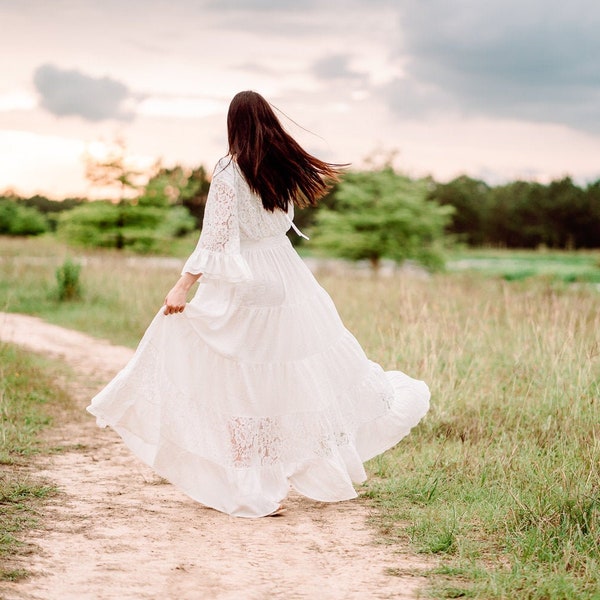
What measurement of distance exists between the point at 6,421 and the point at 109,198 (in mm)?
19503

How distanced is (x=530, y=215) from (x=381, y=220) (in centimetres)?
4290

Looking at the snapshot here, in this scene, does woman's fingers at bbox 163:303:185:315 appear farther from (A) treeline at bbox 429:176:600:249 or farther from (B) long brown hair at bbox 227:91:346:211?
(A) treeline at bbox 429:176:600:249

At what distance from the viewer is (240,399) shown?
4.42 metres

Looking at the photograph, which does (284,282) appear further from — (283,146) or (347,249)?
(347,249)

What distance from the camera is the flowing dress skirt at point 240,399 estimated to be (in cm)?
439

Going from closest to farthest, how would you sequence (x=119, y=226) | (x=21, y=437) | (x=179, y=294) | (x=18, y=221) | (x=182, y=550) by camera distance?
(x=182, y=550)
(x=179, y=294)
(x=21, y=437)
(x=119, y=226)
(x=18, y=221)

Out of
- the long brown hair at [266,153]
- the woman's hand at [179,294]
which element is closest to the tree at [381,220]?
the long brown hair at [266,153]

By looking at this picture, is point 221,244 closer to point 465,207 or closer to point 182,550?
point 182,550

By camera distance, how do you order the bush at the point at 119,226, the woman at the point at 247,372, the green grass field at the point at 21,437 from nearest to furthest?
the green grass field at the point at 21,437
the woman at the point at 247,372
the bush at the point at 119,226

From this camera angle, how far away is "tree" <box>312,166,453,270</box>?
23.8 m

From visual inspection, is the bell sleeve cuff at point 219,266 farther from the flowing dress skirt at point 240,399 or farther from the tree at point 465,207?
the tree at point 465,207

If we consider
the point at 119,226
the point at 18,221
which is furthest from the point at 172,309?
the point at 18,221

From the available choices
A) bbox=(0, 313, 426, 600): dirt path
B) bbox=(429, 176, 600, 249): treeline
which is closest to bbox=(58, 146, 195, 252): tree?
bbox=(0, 313, 426, 600): dirt path

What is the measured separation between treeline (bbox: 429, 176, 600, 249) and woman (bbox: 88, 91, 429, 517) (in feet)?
188
